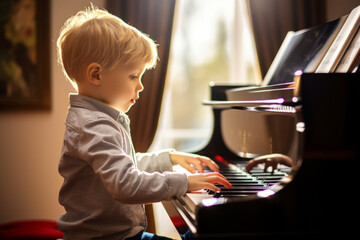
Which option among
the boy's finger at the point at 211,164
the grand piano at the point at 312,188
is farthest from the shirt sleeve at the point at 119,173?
the boy's finger at the point at 211,164

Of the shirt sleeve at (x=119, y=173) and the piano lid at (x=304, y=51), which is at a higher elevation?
the piano lid at (x=304, y=51)

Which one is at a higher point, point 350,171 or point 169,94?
point 169,94

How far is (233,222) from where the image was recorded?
33.6 inches

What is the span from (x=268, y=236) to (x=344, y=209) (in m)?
0.21

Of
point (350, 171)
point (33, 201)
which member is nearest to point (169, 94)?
point (33, 201)

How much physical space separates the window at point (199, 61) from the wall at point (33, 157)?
3.03 ft

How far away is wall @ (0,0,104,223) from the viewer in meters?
3.21

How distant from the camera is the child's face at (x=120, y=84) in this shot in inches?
47.7

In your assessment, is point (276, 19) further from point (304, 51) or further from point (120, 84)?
point (120, 84)

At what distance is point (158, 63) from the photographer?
120 inches

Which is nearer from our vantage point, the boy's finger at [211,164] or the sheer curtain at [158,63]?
the boy's finger at [211,164]

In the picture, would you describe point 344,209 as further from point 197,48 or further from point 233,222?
point 197,48

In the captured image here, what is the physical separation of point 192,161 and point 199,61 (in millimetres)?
2101

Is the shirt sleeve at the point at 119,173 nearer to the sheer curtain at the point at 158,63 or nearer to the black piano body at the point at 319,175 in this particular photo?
the black piano body at the point at 319,175
